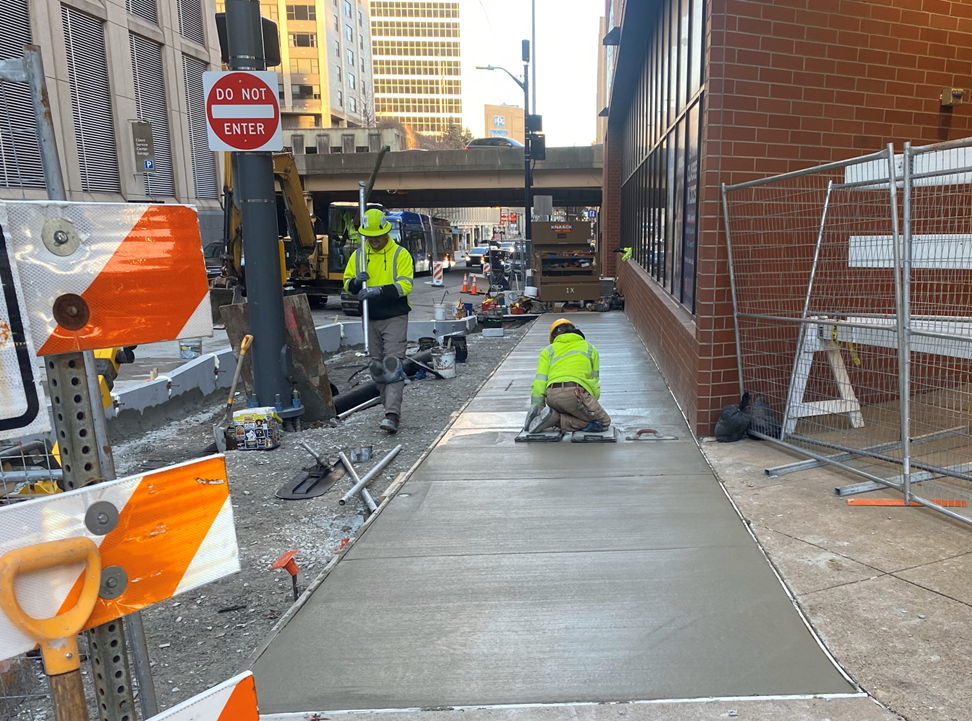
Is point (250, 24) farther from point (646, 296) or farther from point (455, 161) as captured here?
point (455, 161)

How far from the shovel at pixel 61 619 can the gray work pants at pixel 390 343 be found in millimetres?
5605

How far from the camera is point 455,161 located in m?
37.1

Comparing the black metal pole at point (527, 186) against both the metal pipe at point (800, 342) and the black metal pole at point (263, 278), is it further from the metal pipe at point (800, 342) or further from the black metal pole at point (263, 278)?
the metal pipe at point (800, 342)

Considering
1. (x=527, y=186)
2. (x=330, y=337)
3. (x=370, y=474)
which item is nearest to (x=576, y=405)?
(x=370, y=474)

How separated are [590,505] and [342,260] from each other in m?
18.2

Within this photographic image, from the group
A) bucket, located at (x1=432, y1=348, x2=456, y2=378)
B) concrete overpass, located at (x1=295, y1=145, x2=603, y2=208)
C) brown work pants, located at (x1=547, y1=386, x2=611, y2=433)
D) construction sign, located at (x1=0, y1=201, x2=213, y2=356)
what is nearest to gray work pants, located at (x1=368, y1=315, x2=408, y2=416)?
brown work pants, located at (x1=547, y1=386, x2=611, y2=433)

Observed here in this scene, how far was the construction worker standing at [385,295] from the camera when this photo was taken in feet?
23.4

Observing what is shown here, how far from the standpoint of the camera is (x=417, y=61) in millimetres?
131750

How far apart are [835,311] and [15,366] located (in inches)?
224

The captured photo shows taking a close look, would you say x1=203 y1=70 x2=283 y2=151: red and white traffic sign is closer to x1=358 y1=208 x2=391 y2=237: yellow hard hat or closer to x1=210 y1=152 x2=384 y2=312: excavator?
x1=358 y1=208 x2=391 y2=237: yellow hard hat

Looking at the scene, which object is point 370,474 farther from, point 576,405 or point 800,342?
point 800,342

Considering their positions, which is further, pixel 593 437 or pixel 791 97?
pixel 593 437

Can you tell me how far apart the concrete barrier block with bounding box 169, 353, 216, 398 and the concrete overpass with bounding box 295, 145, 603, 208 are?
93.8 ft

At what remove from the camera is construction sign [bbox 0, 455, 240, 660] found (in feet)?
4.93
